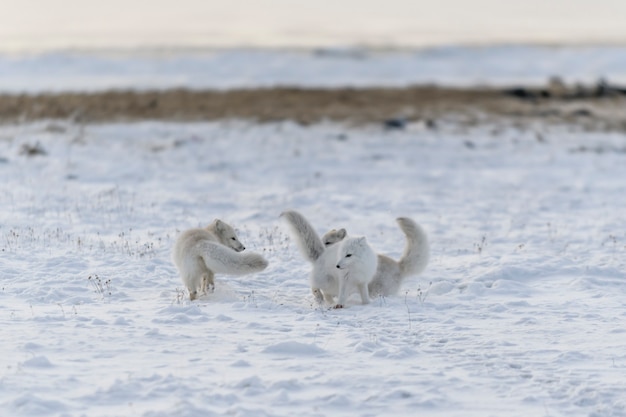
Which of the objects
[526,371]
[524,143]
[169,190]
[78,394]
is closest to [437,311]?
[526,371]

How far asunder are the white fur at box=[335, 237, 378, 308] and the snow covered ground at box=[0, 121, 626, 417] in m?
0.27

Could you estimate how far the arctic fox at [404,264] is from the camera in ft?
33.4

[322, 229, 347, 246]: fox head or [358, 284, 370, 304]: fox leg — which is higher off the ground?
[322, 229, 347, 246]: fox head

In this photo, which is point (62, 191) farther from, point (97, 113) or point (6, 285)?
point (97, 113)

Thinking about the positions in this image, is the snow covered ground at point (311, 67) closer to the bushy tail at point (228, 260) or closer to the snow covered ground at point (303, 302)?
the snow covered ground at point (303, 302)

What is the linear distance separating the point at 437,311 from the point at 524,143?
1921cm

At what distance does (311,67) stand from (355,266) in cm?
5567

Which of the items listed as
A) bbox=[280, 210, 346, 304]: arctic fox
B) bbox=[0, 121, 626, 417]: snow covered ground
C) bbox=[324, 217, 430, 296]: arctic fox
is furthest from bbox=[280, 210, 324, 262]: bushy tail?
bbox=[324, 217, 430, 296]: arctic fox

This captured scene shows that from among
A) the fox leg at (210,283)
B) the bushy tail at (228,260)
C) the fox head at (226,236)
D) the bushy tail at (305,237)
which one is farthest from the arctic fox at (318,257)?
the fox leg at (210,283)

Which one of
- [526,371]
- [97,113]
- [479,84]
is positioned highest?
[479,84]

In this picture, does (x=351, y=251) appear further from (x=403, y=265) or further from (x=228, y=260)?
(x=228, y=260)

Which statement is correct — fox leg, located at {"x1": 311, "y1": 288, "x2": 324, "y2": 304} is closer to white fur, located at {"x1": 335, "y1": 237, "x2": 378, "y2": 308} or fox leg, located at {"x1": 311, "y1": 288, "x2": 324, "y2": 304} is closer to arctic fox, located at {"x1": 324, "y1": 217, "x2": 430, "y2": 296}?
white fur, located at {"x1": 335, "y1": 237, "x2": 378, "y2": 308}

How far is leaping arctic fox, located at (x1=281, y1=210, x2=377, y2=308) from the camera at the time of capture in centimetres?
952

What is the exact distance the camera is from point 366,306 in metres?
9.80
